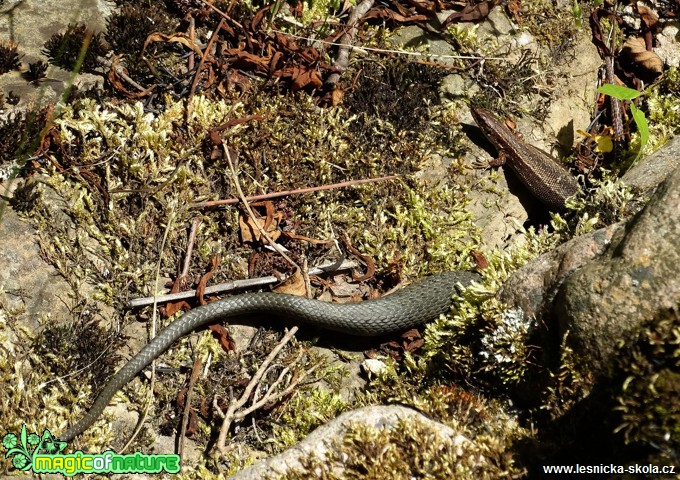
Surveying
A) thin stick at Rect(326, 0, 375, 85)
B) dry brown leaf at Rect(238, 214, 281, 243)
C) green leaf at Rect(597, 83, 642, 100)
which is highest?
green leaf at Rect(597, 83, 642, 100)

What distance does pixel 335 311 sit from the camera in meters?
4.91

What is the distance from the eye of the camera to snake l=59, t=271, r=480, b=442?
4727 mm

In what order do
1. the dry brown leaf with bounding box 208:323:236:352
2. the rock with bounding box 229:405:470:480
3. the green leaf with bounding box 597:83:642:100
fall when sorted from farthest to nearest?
1. the green leaf with bounding box 597:83:642:100
2. the dry brown leaf with bounding box 208:323:236:352
3. the rock with bounding box 229:405:470:480

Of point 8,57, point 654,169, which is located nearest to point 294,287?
point 8,57

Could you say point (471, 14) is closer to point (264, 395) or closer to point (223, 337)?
point (223, 337)

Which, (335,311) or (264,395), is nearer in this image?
(264,395)

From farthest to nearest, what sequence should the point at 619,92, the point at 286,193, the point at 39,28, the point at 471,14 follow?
the point at 471,14
the point at 39,28
the point at 286,193
the point at 619,92

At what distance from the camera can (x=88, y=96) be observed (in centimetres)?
520

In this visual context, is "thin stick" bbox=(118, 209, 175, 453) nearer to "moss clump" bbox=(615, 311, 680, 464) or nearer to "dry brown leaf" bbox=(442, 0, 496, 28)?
"moss clump" bbox=(615, 311, 680, 464)

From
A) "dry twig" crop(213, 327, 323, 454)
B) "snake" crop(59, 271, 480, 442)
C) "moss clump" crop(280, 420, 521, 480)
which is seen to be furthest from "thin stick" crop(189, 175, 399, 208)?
"moss clump" crop(280, 420, 521, 480)

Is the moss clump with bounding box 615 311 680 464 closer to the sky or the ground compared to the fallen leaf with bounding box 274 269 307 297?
closer to the sky

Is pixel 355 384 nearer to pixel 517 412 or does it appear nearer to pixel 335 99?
pixel 517 412

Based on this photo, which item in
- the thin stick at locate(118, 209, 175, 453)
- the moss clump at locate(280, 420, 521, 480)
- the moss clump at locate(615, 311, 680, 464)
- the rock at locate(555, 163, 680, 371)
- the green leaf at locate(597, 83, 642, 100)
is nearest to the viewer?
the moss clump at locate(615, 311, 680, 464)

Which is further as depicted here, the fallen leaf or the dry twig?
the fallen leaf
